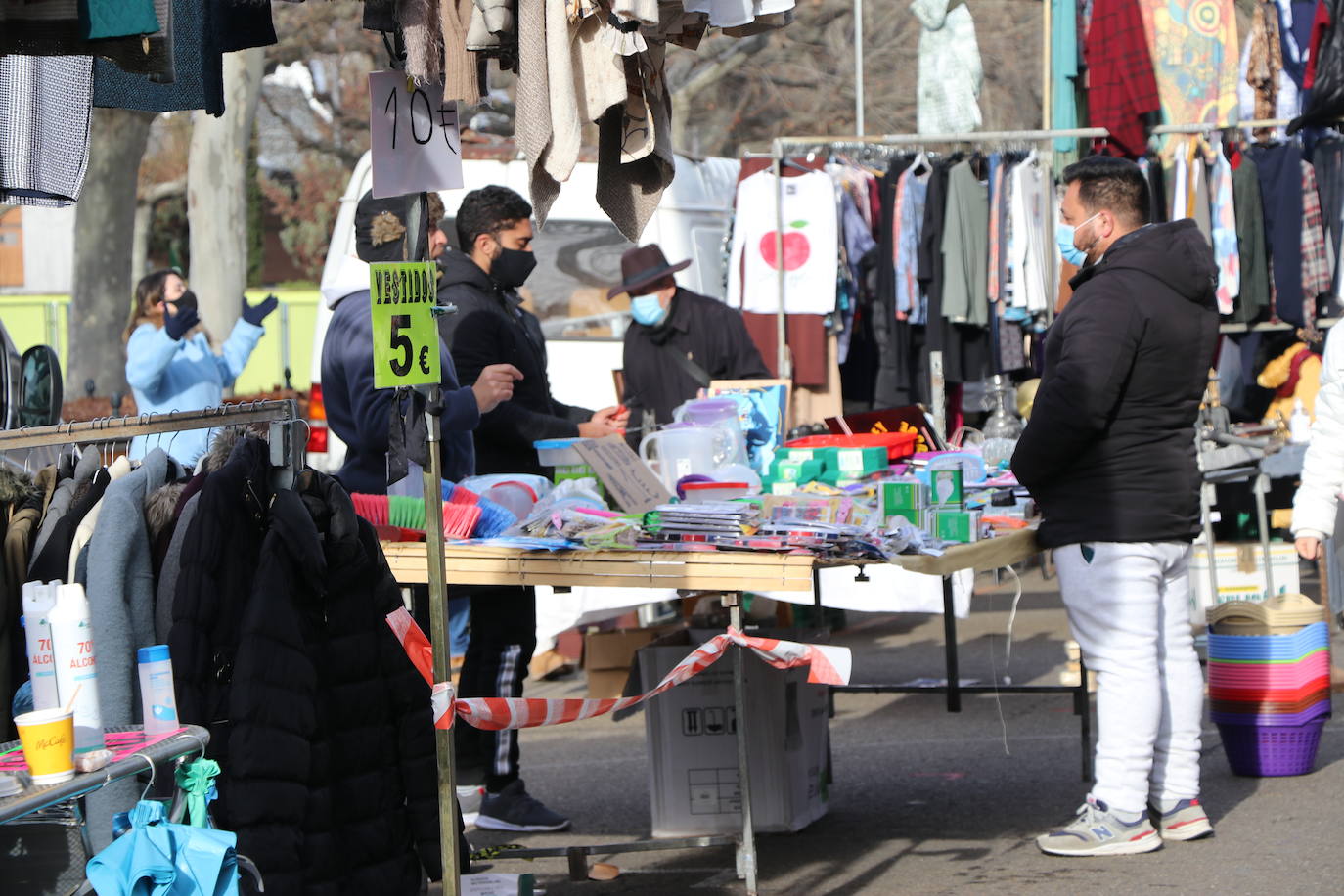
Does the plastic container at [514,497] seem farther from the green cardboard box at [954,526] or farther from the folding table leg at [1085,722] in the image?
the folding table leg at [1085,722]

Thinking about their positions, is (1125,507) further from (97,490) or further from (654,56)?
(97,490)

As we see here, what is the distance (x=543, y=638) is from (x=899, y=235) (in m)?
3.50

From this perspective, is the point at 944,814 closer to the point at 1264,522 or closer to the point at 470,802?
the point at 470,802

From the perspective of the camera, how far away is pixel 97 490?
367 cm

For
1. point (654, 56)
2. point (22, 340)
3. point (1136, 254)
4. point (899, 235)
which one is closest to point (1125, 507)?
point (1136, 254)

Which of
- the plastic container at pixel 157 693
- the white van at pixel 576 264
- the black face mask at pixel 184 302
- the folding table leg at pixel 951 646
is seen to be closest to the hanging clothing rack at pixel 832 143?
the white van at pixel 576 264

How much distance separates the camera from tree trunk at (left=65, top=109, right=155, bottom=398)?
16.0 m

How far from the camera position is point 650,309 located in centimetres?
816

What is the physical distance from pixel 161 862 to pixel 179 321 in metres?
5.58

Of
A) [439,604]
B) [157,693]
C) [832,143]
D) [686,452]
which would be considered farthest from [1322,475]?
[832,143]

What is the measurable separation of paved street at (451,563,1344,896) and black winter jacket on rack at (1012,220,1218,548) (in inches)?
40.0

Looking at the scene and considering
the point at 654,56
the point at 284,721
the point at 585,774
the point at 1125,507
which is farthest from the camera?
the point at 585,774

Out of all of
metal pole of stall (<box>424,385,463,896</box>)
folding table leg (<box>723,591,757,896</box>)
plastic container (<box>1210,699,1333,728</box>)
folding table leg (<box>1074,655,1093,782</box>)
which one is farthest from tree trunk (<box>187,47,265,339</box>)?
metal pole of stall (<box>424,385,463,896</box>)

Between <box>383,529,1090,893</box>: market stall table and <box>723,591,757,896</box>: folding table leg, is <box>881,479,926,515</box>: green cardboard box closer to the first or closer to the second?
<box>383,529,1090,893</box>: market stall table
